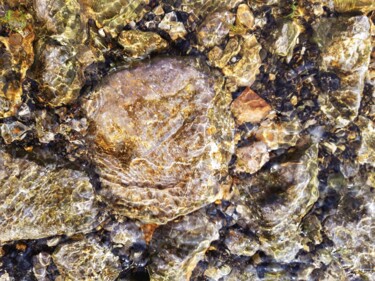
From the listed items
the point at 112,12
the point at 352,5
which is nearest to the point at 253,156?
the point at 352,5

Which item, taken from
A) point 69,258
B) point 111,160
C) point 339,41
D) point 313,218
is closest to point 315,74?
point 339,41

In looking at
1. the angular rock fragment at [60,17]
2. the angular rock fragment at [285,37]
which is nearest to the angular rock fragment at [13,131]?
the angular rock fragment at [60,17]

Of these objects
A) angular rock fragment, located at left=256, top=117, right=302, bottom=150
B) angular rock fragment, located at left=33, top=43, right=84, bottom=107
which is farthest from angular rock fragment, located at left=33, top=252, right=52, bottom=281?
angular rock fragment, located at left=256, top=117, right=302, bottom=150

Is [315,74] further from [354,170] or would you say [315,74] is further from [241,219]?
[241,219]

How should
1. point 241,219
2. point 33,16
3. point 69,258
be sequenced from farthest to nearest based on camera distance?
point 241,219 < point 69,258 < point 33,16

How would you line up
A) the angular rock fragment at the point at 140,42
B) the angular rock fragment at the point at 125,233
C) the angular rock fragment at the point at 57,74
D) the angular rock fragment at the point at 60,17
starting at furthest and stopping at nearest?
the angular rock fragment at the point at 125,233, the angular rock fragment at the point at 140,42, the angular rock fragment at the point at 57,74, the angular rock fragment at the point at 60,17

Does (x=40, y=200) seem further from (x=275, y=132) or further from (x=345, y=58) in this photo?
(x=345, y=58)

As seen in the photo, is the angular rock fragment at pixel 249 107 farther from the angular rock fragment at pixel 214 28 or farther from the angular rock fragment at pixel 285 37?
the angular rock fragment at pixel 214 28
